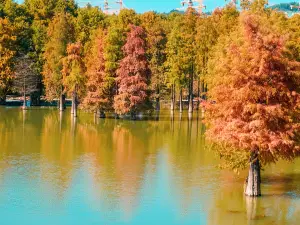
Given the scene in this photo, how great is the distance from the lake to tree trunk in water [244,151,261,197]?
55 cm

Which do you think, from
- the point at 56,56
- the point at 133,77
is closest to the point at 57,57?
the point at 56,56

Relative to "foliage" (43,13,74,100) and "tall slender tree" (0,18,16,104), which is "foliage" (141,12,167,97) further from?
"tall slender tree" (0,18,16,104)

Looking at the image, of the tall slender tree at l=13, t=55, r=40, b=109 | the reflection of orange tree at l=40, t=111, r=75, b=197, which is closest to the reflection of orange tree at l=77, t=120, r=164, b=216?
the reflection of orange tree at l=40, t=111, r=75, b=197

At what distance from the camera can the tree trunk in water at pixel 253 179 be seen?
79.0ft

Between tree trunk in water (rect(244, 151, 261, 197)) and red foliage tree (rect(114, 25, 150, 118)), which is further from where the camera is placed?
red foliage tree (rect(114, 25, 150, 118))

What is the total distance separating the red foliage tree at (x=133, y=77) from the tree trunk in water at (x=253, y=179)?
1330 inches

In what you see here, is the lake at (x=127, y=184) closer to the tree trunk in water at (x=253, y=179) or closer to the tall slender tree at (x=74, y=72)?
the tree trunk in water at (x=253, y=179)

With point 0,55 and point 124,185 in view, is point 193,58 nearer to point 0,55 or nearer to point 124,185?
point 0,55

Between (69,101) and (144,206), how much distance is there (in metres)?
63.6

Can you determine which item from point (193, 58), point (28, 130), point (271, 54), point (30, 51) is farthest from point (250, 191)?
point (30, 51)

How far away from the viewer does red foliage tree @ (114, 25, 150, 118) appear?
58166mm

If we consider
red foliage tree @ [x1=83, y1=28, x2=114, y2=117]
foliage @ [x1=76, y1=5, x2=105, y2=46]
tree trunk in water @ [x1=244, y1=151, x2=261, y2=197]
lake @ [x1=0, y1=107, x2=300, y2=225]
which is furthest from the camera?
foliage @ [x1=76, y1=5, x2=105, y2=46]

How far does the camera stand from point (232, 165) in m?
25.2

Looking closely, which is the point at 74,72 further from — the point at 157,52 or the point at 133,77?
the point at 157,52
